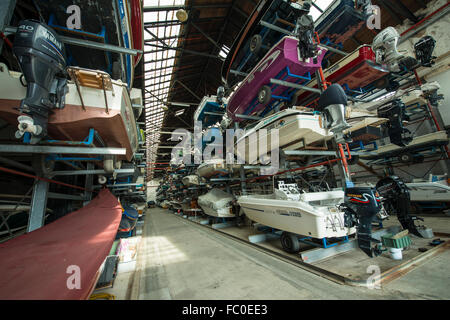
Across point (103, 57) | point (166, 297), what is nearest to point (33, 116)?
point (103, 57)

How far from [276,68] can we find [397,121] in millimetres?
2684

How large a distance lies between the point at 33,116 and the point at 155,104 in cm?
1247

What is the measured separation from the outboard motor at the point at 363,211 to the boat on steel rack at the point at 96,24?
362cm

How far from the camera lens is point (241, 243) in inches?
143

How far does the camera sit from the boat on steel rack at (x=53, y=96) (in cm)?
132

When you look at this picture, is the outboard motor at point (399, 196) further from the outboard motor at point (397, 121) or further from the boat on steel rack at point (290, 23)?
the boat on steel rack at point (290, 23)

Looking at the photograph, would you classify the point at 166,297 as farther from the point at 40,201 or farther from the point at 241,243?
the point at 241,243

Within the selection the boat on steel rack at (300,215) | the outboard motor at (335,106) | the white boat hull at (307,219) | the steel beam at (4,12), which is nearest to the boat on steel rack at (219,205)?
the boat on steel rack at (300,215)

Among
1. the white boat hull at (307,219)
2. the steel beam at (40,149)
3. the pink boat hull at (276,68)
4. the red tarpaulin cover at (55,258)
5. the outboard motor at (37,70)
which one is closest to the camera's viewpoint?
the red tarpaulin cover at (55,258)

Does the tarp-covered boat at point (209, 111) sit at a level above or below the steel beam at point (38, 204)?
above

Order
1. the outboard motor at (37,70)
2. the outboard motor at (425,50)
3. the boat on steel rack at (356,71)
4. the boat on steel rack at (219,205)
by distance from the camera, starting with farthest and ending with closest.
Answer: the boat on steel rack at (219,205)
the outboard motor at (425,50)
the boat on steel rack at (356,71)
the outboard motor at (37,70)

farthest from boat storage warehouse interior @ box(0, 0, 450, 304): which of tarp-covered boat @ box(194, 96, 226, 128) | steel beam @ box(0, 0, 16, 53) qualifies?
tarp-covered boat @ box(194, 96, 226, 128)

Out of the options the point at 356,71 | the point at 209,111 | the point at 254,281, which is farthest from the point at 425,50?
the point at 254,281

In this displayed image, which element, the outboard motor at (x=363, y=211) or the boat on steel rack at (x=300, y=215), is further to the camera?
the boat on steel rack at (x=300, y=215)
